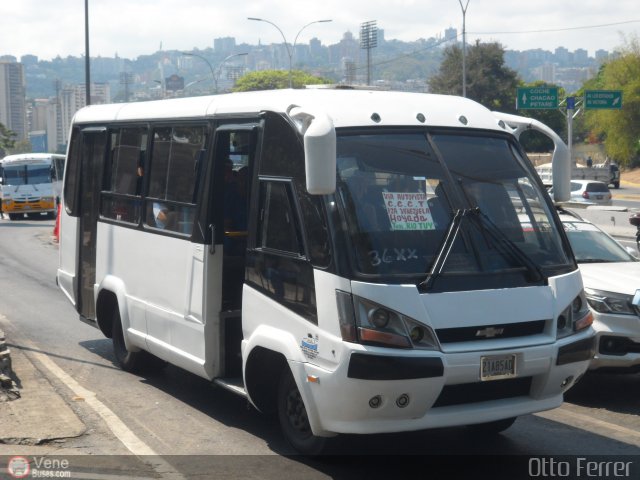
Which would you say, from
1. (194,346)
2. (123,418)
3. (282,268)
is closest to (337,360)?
(282,268)

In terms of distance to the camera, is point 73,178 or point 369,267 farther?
point 73,178

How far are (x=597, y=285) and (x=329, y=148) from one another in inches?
159

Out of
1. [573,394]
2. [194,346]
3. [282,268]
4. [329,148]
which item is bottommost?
[573,394]

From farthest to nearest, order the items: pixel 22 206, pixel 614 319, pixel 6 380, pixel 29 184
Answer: pixel 29 184
pixel 22 206
pixel 614 319
pixel 6 380

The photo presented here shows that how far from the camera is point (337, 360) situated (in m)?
6.24

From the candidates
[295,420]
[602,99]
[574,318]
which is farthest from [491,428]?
[602,99]

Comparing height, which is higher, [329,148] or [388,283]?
[329,148]

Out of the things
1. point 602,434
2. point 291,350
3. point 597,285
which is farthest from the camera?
point 597,285

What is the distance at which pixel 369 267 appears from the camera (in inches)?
250

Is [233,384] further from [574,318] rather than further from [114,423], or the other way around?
[574,318]

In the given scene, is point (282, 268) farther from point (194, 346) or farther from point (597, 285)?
point (597, 285)

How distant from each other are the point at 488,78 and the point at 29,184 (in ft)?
187

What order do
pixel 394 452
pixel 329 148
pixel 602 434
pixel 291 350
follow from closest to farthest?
pixel 329 148, pixel 291 350, pixel 394 452, pixel 602 434

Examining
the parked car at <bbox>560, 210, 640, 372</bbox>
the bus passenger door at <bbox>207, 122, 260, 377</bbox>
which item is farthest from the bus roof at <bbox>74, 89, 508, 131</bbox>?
the parked car at <bbox>560, 210, 640, 372</bbox>
